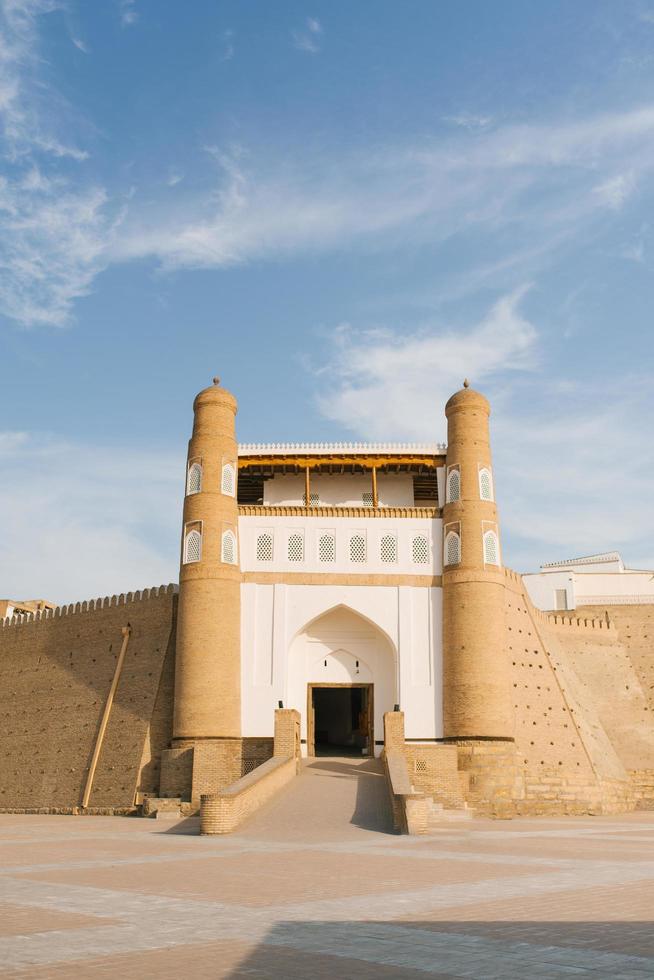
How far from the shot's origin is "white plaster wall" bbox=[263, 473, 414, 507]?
86.2 feet

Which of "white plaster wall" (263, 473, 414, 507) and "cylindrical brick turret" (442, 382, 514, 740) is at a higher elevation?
"white plaster wall" (263, 473, 414, 507)

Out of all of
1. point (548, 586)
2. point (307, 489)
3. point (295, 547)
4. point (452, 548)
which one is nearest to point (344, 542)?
point (295, 547)

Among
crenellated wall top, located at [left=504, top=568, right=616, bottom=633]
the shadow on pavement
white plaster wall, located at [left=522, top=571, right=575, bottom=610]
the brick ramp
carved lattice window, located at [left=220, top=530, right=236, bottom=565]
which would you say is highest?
white plaster wall, located at [left=522, top=571, right=575, bottom=610]

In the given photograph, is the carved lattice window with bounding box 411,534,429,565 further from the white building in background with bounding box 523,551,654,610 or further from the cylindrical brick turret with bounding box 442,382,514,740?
the white building in background with bounding box 523,551,654,610

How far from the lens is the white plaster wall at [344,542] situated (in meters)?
24.0

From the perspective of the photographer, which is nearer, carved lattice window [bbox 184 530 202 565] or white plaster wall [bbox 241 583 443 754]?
white plaster wall [bbox 241 583 443 754]

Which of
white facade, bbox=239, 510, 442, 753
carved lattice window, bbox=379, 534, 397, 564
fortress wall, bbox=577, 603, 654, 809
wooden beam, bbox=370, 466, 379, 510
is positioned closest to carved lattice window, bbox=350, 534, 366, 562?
white facade, bbox=239, 510, 442, 753

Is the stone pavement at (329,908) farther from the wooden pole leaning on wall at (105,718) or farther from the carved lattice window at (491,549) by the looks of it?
the carved lattice window at (491,549)

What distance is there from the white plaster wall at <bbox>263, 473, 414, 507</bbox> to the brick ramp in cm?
782

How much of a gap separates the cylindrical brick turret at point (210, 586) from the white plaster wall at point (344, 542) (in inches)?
23.1

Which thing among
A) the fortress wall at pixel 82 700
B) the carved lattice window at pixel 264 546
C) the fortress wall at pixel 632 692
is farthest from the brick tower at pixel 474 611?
the fortress wall at pixel 632 692

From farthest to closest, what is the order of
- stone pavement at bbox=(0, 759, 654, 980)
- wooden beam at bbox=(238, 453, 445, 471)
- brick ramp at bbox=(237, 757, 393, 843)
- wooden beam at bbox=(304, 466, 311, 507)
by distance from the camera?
wooden beam at bbox=(238, 453, 445, 471) < wooden beam at bbox=(304, 466, 311, 507) < brick ramp at bbox=(237, 757, 393, 843) < stone pavement at bbox=(0, 759, 654, 980)

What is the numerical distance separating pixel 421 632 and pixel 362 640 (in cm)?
171

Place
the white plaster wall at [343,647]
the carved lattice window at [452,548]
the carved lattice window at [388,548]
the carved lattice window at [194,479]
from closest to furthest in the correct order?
the white plaster wall at [343,647]
the carved lattice window at [452,548]
the carved lattice window at [194,479]
the carved lattice window at [388,548]
